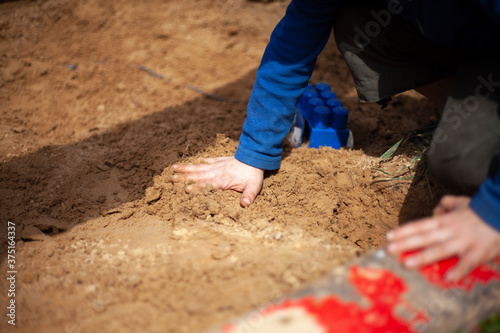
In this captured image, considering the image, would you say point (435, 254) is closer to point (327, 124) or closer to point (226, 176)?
point (226, 176)

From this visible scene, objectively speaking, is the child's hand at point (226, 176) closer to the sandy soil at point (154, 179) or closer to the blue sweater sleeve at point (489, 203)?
the sandy soil at point (154, 179)

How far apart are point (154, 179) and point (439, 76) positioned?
1.65 m

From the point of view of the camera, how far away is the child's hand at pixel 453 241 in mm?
1113

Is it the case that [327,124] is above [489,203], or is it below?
below

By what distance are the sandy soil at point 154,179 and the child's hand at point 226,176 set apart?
68 millimetres

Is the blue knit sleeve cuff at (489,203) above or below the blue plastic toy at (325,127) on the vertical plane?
above

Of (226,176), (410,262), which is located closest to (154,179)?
(226,176)

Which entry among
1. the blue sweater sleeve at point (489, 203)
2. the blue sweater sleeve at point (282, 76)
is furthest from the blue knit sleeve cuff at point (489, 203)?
the blue sweater sleeve at point (282, 76)

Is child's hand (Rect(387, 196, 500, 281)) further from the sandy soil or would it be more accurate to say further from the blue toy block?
the blue toy block

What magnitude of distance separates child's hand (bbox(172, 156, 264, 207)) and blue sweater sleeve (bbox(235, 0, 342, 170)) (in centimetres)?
5

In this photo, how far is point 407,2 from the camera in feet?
5.45

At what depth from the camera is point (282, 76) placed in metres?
1.87

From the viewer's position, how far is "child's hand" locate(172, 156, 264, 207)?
193 centimetres

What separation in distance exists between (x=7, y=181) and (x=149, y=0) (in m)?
2.54
